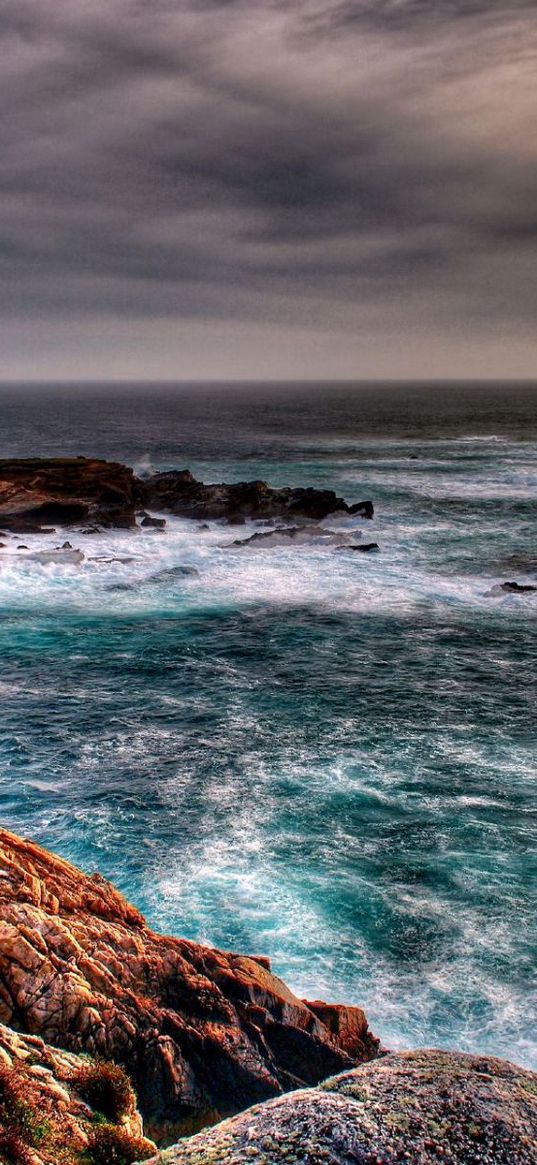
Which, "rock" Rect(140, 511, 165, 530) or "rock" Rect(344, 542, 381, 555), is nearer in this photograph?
"rock" Rect(344, 542, 381, 555)

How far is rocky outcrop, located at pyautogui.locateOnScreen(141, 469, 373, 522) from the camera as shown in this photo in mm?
66000

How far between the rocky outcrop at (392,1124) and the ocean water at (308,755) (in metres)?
7.77

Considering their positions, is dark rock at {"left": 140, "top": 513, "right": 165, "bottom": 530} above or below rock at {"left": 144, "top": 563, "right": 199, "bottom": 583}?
above

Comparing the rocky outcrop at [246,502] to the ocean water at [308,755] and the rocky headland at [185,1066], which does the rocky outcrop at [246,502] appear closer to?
the ocean water at [308,755]

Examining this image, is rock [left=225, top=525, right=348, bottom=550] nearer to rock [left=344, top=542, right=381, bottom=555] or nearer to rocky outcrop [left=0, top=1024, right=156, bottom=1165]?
rock [left=344, top=542, right=381, bottom=555]

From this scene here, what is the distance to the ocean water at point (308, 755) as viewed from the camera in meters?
17.5

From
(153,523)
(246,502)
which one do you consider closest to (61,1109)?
(153,523)

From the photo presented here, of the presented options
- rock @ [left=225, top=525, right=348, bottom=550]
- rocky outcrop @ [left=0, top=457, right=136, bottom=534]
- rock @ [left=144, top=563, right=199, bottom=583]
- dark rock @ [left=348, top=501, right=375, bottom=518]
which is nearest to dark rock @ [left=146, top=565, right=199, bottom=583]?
rock @ [left=144, top=563, right=199, bottom=583]

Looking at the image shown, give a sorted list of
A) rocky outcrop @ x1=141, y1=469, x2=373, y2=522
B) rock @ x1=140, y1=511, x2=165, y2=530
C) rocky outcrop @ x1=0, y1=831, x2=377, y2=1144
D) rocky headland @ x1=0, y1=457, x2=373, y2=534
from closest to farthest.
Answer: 1. rocky outcrop @ x1=0, y1=831, x2=377, y2=1144
2. rocky headland @ x1=0, y1=457, x2=373, y2=534
3. rock @ x1=140, y1=511, x2=165, y2=530
4. rocky outcrop @ x1=141, y1=469, x2=373, y2=522

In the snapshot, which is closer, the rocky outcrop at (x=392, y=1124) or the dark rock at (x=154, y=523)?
the rocky outcrop at (x=392, y=1124)

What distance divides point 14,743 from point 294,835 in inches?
430

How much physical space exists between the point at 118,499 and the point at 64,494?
463 centimetres

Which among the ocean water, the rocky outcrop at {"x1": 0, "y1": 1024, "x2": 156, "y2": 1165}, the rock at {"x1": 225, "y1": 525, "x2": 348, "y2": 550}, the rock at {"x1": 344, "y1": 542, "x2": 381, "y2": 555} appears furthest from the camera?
the rock at {"x1": 225, "y1": 525, "x2": 348, "y2": 550}

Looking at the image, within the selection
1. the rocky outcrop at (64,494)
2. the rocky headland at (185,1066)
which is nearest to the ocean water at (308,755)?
the rocky headland at (185,1066)
